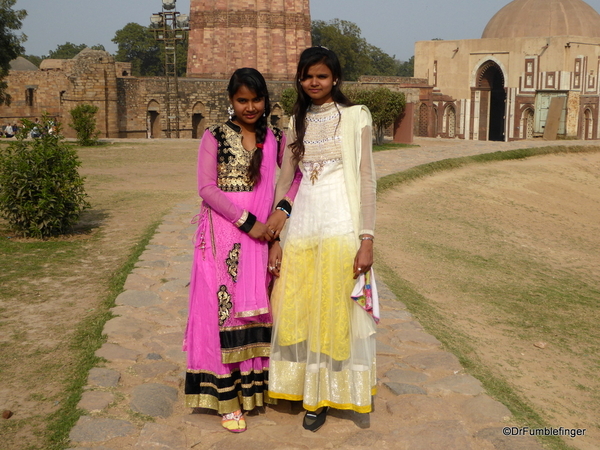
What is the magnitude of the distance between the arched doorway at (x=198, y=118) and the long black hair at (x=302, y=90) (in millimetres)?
22988

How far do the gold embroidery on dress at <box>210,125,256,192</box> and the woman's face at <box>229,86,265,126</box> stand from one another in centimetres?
9

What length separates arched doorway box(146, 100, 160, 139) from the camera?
993 inches

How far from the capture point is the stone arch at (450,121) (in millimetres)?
27062

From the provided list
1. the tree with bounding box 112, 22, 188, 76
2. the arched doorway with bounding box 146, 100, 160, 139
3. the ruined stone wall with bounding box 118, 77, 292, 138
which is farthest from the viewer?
the tree with bounding box 112, 22, 188, 76

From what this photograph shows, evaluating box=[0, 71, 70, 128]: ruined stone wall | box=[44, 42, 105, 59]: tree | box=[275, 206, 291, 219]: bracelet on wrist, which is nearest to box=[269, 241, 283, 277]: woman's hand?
box=[275, 206, 291, 219]: bracelet on wrist

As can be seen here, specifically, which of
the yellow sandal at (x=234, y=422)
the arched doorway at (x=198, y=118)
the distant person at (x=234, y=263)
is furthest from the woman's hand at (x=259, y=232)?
the arched doorway at (x=198, y=118)

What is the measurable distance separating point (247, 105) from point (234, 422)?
1248 mm

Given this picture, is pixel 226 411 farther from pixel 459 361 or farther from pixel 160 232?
pixel 160 232

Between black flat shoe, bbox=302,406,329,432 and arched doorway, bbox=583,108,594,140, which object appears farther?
arched doorway, bbox=583,108,594,140

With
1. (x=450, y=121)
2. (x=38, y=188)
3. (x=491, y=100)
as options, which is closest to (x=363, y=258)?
(x=38, y=188)

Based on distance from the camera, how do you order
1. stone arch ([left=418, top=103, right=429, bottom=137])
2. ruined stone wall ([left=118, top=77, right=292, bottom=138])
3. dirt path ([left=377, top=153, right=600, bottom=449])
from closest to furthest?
dirt path ([left=377, top=153, right=600, bottom=449]) → ruined stone wall ([left=118, top=77, right=292, bottom=138]) → stone arch ([left=418, top=103, right=429, bottom=137])

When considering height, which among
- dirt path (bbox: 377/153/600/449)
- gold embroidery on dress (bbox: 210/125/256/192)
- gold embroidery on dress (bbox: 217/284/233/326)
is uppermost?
gold embroidery on dress (bbox: 210/125/256/192)

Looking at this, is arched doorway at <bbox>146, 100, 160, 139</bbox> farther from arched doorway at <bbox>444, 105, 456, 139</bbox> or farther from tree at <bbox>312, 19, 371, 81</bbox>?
tree at <bbox>312, 19, 371, 81</bbox>

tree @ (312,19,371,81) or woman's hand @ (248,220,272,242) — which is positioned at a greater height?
tree @ (312,19,371,81)
